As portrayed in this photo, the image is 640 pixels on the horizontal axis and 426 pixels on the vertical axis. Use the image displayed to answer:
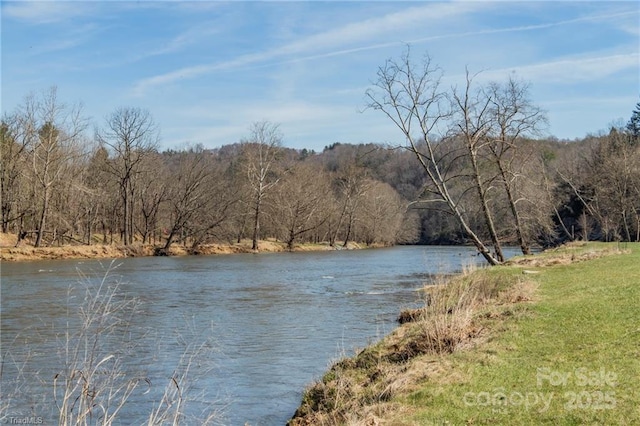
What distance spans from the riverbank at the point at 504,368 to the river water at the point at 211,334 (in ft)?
3.93

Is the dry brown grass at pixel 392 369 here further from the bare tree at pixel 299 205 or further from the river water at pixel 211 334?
the bare tree at pixel 299 205

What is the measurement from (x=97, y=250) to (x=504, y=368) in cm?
4579

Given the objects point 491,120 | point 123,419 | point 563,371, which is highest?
point 491,120

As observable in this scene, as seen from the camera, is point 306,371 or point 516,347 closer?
point 516,347

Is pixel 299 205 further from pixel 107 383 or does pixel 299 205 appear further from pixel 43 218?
pixel 107 383

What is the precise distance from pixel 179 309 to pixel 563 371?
599 inches

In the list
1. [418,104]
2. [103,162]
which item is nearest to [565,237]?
[418,104]

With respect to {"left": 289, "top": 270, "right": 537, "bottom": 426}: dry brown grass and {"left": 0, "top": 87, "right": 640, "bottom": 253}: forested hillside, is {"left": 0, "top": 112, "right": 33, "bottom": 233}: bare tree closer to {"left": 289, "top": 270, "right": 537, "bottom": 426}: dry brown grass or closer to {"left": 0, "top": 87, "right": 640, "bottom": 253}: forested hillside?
{"left": 0, "top": 87, "right": 640, "bottom": 253}: forested hillside

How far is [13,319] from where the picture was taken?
18.3m

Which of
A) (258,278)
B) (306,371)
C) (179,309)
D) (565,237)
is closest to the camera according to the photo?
(306,371)

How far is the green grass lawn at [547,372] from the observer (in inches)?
255

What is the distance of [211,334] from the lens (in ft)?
53.2

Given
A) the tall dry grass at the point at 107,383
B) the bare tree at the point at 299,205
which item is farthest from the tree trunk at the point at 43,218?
the tall dry grass at the point at 107,383

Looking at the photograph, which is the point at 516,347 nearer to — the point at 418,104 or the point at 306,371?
the point at 306,371
